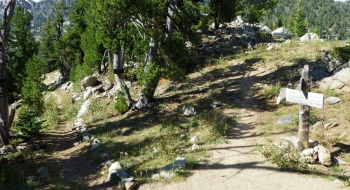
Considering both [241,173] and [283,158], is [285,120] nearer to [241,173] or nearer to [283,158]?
[283,158]

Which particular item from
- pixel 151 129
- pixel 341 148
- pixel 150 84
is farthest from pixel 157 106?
pixel 341 148

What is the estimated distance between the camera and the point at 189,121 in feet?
43.7

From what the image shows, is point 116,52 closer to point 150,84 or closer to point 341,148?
point 150,84

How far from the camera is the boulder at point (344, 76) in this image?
1363 cm

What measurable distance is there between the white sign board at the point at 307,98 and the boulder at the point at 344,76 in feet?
22.6

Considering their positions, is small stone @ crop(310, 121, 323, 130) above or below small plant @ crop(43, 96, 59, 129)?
above

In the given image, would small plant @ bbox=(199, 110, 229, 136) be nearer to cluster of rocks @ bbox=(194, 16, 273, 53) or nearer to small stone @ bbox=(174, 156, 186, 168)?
small stone @ bbox=(174, 156, 186, 168)

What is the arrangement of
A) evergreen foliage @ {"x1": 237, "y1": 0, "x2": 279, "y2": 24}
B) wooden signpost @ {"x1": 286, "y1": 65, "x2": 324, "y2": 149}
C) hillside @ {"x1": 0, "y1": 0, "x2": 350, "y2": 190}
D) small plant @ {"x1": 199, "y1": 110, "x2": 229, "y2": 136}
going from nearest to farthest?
wooden signpost @ {"x1": 286, "y1": 65, "x2": 324, "y2": 149} < hillside @ {"x1": 0, "y1": 0, "x2": 350, "y2": 190} < small plant @ {"x1": 199, "y1": 110, "x2": 229, "y2": 136} < evergreen foliage @ {"x1": 237, "y1": 0, "x2": 279, "y2": 24}

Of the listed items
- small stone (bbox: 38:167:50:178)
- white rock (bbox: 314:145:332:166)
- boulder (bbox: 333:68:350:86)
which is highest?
boulder (bbox: 333:68:350:86)

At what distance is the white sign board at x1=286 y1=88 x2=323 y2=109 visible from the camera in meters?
8.28

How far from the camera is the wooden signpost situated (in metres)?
8.40

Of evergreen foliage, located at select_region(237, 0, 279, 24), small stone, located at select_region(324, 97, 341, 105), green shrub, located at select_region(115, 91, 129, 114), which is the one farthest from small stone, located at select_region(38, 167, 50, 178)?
evergreen foliage, located at select_region(237, 0, 279, 24)

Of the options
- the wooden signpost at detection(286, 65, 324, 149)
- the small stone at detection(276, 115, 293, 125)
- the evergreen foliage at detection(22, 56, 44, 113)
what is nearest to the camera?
the wooden signpost at detection(286, 65, 324, 149)

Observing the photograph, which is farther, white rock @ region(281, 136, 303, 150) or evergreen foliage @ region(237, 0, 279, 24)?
evergreen foliage @ region(237, 0, 279, 24)
